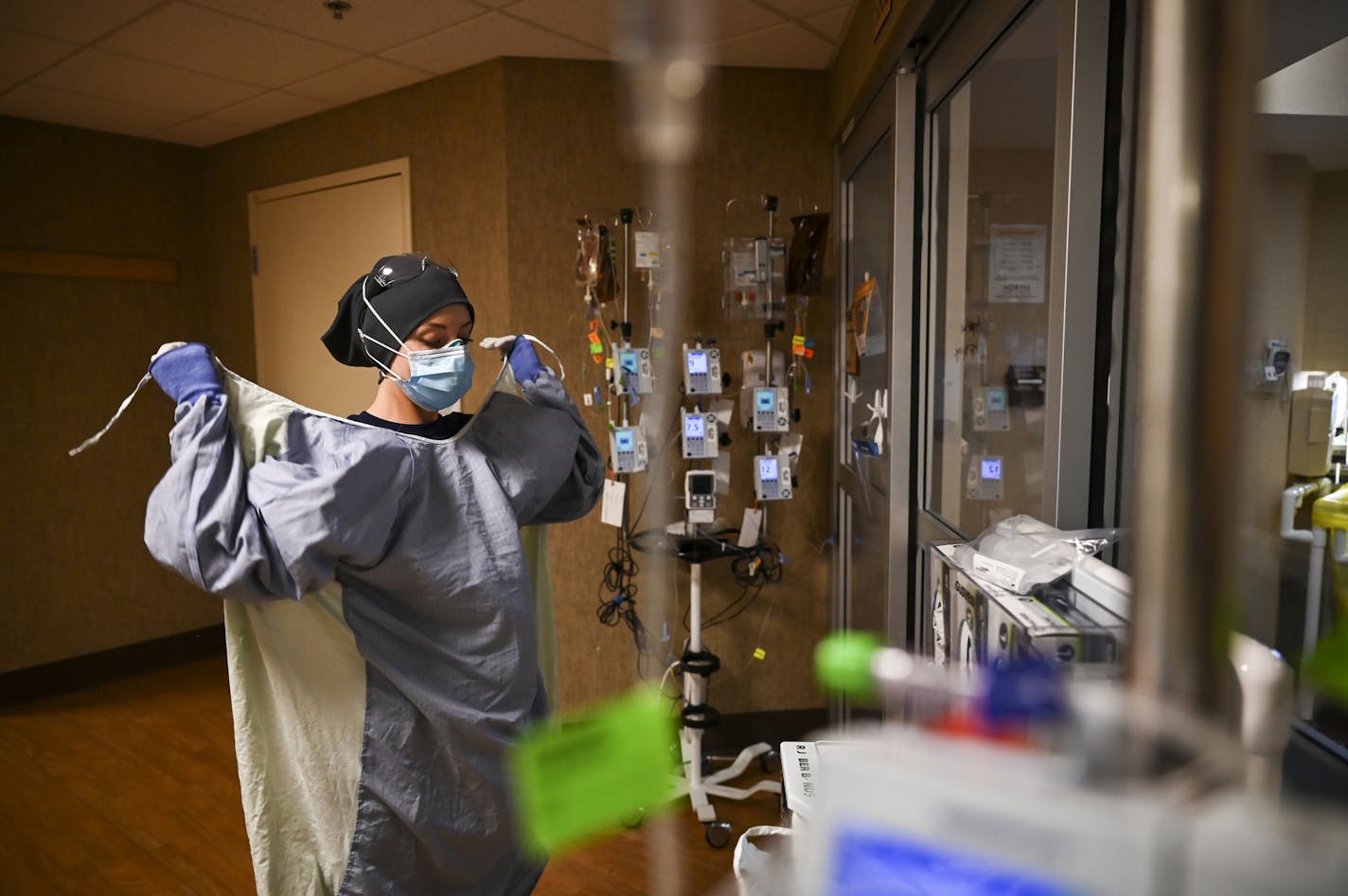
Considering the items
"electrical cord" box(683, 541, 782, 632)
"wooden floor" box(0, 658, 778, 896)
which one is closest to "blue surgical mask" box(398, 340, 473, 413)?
"wooden floor" box(0, 658, 778, 896)

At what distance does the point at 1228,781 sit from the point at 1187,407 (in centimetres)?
10

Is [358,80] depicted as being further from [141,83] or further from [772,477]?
[772,477]

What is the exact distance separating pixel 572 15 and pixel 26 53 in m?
1.92

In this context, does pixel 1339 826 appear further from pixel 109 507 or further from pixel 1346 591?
pixel 109 507

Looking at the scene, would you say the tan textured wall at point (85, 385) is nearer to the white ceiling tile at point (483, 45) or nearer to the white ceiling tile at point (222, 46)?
the white ceiling tile at point (222, 46)

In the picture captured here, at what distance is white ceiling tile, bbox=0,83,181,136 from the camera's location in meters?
3.16

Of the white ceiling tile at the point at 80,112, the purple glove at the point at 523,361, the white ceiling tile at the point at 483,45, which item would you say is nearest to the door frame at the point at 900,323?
the purple glove at the point at 523,361

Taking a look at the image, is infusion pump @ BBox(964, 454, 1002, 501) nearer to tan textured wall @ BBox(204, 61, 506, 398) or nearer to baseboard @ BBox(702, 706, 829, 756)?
baseboard @ BBox(702, 706, 829, 756)

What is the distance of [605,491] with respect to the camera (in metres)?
2.92

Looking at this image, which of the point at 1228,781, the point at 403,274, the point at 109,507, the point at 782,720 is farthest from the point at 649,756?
the point at 109,507

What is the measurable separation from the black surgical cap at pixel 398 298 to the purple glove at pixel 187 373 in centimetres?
27

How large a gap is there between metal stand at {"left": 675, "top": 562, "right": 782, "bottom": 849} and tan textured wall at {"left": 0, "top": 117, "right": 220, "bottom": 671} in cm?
277

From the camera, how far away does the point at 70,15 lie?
245 cm

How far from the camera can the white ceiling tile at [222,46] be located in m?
2.49
